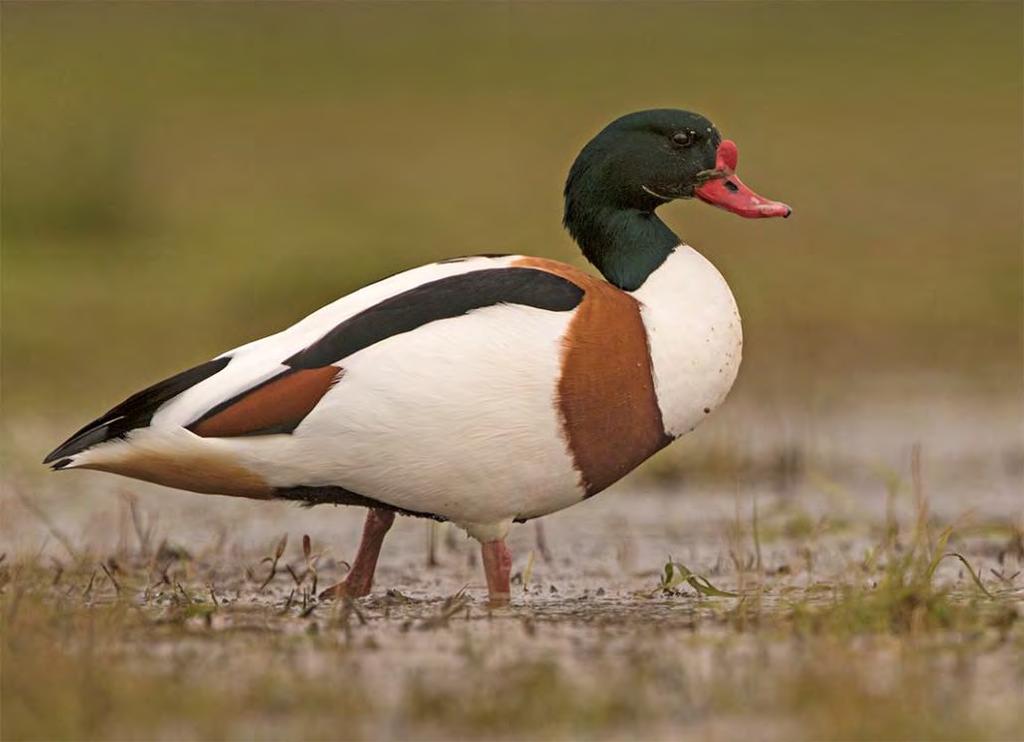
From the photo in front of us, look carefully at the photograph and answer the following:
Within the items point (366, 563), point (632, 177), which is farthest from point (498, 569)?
point (632, 177)

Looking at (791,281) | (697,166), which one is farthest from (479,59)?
(697,166)

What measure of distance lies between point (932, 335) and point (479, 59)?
18525mm

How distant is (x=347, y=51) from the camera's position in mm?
29984

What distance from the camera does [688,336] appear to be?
17.2ft

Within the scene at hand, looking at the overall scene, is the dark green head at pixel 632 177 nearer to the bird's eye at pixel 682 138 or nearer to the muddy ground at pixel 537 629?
the bird's eye at pixel 682 138

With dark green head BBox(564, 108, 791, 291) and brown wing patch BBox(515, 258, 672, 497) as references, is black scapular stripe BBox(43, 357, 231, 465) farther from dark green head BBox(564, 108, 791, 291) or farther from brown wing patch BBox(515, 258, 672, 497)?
dark green head BBox(564, 108, 791, 291)

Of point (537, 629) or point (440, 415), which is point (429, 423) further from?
point (537, 629)

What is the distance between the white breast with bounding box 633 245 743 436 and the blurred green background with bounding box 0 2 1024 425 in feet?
12.9

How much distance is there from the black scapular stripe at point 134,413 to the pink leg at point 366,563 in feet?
2.06

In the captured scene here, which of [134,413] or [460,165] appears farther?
[460,165]

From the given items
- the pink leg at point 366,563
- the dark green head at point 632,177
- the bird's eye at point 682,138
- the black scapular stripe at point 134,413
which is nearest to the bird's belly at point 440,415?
the black scapular stripe at point 134,413

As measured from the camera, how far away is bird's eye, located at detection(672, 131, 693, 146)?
18.4 ft

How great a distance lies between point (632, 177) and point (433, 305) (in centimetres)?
80

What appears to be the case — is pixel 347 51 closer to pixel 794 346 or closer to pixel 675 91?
pixel 675 91
